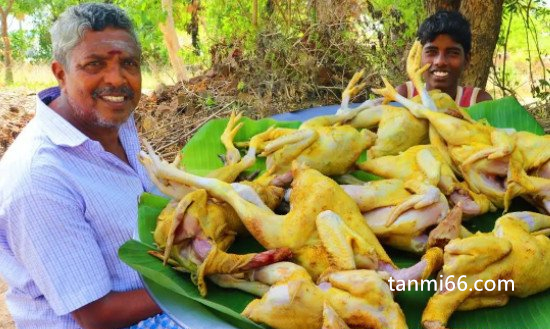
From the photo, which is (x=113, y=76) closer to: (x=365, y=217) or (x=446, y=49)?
(x=365, y=217)

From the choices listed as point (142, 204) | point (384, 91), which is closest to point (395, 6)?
point (384, 91)

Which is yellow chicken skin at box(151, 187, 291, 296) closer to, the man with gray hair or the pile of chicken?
the pile of chicken

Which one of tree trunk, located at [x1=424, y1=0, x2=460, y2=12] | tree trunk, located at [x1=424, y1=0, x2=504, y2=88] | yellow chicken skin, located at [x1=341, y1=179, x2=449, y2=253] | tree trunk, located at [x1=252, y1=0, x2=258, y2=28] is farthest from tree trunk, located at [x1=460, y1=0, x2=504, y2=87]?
Answer: yellow chicken skin, located at [x1=341, y1=179, x2=449, y2=253]

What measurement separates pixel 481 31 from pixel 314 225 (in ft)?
12.7

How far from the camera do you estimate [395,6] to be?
19.7 feet

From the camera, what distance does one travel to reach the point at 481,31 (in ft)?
15.3

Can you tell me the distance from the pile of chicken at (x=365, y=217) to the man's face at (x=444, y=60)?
4.96 feet

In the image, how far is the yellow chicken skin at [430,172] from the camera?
1.51m

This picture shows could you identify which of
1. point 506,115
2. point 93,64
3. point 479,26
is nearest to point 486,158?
point 506,115

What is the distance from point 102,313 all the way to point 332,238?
3.33 ft

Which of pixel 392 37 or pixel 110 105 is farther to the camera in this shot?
pixel 392 37

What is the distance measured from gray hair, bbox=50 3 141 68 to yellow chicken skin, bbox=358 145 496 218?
42.7 inches

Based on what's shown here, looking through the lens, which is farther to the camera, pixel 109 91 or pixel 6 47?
pixel 6 47

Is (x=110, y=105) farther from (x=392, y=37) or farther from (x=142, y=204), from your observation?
(x=392, y=37)
